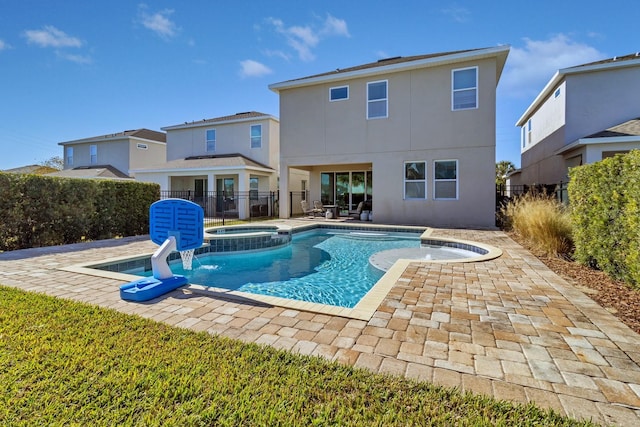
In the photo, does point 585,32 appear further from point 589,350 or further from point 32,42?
point 32,42

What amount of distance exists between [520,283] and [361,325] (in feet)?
10.1

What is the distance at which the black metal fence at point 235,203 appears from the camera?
58.6ft

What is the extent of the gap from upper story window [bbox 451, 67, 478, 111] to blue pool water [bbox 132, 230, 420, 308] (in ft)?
20.4

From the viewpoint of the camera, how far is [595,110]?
13438mm

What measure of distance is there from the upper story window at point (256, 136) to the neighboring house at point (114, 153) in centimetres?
1042

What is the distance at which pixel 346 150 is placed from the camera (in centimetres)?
1480

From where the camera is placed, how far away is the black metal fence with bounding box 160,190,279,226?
1788 centimetres

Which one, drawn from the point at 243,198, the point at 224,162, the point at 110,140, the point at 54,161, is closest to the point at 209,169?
the point at 224,162

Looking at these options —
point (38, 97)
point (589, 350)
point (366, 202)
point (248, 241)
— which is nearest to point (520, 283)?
point (589, 350)

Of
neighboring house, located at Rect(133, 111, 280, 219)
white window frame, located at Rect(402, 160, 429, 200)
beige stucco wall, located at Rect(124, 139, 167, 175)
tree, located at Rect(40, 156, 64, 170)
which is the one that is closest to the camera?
white window frame, located at Rect(402, 160, 429, 200)

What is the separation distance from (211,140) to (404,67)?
47.4 ft

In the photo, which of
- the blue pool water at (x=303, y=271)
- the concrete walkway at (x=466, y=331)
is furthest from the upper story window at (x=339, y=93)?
the concrete walkway at (x=466, y=331)

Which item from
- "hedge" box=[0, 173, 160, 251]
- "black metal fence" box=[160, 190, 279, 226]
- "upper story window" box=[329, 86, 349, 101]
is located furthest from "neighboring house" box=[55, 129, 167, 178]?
"upper story window" box=[329, 86, 349, 101]

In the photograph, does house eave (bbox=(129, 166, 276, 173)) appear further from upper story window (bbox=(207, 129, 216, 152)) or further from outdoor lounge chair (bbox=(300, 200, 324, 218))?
upper story window (bbox=(207, 129, 216, 152))
